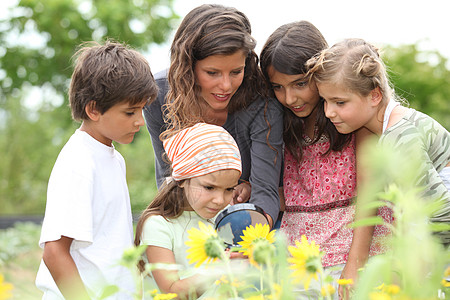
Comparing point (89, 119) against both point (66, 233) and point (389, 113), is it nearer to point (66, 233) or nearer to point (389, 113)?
point (66, 233)

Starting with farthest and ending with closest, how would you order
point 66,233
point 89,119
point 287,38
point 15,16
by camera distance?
point 15,16
point 287,38
point 89,119
point 66,233

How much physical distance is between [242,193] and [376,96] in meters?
0.77

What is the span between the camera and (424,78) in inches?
654

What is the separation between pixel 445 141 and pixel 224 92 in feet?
3.23

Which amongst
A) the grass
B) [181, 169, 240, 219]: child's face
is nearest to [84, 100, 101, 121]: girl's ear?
[181, 169, 240, 219]: child's face

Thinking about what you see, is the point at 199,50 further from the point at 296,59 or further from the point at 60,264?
the point at 60,264

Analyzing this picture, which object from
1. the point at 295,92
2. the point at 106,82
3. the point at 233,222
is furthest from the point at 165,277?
the point at 295,92

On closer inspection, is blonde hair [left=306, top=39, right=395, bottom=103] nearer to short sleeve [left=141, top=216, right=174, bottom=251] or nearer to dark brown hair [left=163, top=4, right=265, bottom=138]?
dark brown hair [left=163, top=4, right=265, bottom=138]

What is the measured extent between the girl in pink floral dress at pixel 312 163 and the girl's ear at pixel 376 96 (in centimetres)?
25

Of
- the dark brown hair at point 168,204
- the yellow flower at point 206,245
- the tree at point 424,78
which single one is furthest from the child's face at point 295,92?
the tree at point 424,78

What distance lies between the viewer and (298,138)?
268 cm

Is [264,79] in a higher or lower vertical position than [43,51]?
higher

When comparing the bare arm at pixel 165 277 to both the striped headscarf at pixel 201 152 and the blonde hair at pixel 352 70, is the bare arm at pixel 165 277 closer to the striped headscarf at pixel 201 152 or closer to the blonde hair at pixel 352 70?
the striped headscarf at pixel 201 152

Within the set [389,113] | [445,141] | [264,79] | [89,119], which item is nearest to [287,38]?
[264,79]
